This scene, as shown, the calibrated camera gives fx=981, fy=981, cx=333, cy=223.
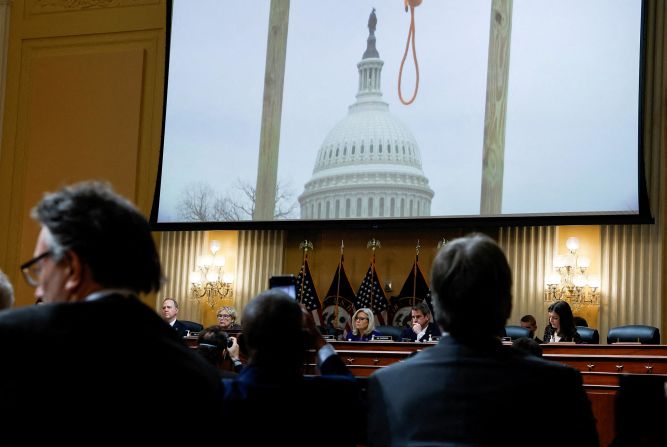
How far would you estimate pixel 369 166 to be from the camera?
37.3ft

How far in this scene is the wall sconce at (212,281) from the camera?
12.0 m

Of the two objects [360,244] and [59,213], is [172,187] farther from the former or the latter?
[59,213]

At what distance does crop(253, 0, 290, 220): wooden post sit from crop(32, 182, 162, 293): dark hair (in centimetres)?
986

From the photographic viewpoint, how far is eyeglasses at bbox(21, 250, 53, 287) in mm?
1771

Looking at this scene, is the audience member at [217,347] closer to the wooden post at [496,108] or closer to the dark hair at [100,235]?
the dark hair at [100,235]

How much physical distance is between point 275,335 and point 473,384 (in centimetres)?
58

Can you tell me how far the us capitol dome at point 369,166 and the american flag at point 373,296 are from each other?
28.7 inches

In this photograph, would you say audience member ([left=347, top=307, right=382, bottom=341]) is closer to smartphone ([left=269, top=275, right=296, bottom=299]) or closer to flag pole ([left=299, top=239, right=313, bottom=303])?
flag pole ([left=299, top=239, right=313, bottom=303])

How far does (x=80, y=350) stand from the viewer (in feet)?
5.34

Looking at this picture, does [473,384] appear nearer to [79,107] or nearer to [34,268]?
[34,268]

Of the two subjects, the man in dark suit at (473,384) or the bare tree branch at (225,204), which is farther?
the bare tree branch at (225,204)

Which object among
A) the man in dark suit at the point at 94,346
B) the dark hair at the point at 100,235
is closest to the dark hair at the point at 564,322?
the man in dark suit at the point at 94,346

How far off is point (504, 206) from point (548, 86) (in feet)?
4.46

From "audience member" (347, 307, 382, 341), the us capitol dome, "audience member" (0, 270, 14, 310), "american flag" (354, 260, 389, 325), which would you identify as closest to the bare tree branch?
the us capitol dome
